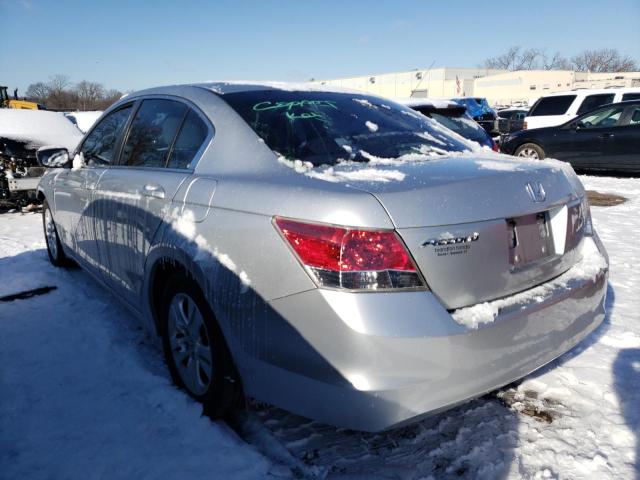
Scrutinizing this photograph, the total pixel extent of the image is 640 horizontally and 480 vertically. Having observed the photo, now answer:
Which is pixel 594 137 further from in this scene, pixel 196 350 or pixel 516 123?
pixel 196 350

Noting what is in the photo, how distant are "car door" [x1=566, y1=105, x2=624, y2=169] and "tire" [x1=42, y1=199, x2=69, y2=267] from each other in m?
9.98

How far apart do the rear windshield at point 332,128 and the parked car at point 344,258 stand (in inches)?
0.5

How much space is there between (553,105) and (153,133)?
1283 cm

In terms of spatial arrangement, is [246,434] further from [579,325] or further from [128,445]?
[579,325]

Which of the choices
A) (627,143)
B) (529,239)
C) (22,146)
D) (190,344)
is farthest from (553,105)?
(190,344)

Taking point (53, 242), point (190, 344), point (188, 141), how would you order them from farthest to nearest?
1. point (53, 242)
2. point (188, 141)
3. point (190, 344)

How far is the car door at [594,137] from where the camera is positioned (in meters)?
10.2

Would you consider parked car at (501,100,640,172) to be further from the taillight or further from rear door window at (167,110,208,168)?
the taillight

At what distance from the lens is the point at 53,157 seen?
422cm

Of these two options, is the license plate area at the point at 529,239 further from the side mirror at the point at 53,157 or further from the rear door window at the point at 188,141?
the side mirror at the point at 53,157

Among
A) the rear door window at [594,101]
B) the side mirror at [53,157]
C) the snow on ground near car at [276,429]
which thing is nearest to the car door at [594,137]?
the rear door window at [594,101]

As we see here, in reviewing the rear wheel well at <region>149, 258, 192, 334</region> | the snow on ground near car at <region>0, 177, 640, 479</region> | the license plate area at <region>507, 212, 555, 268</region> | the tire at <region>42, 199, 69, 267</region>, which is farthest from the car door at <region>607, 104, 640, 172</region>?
the rear wheel well at <region>149, 258, 192, 334</region>

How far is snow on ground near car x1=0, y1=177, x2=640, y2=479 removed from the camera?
2.06m

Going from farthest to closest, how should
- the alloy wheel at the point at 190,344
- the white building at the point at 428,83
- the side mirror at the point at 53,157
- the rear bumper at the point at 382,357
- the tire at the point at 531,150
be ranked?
the white building at the point at 428,83 → the tire at the point at 531,150 → the side mirror at the point at 53,157 → the alloy wheel at the point at 190,344 → the rear bumper at the point at 382,357
